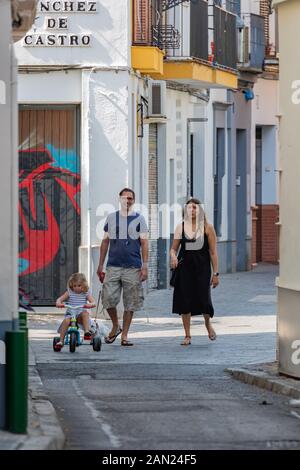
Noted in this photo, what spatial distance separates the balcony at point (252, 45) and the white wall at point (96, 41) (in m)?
11.9

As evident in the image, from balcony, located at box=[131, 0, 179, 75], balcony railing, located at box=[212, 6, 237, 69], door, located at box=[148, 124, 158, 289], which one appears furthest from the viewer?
balcony railing, located at box=[212, 6, 237, 69]

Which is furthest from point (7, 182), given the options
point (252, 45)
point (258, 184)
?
point (258, 184)

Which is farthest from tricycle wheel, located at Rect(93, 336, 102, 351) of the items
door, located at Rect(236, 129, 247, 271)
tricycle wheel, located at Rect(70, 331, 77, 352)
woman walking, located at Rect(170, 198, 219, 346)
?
door, located at Rect(236, 129, 247, 271)

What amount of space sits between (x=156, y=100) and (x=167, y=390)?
1282cm

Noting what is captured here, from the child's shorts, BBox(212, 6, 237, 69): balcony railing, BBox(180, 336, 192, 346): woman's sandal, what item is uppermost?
BBox(212, 6, 237, 69): balcony railing

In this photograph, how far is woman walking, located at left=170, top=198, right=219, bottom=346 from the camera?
19.8m

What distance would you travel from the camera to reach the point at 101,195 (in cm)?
2430

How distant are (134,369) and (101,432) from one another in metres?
5.37

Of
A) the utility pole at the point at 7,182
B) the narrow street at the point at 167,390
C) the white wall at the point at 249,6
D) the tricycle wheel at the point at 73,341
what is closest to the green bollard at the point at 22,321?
the utility pole at the point at 7,182

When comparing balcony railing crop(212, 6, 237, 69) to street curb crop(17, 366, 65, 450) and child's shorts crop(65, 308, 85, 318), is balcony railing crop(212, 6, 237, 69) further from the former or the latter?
street curb crop(17, 366, 65, 450)

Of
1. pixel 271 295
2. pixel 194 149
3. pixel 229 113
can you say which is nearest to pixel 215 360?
pixel 271 295

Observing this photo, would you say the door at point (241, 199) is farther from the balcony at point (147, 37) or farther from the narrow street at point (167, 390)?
the narrow street at point (167, 390)

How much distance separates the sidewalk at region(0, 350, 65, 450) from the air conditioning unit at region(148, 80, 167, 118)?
46.4 ft
